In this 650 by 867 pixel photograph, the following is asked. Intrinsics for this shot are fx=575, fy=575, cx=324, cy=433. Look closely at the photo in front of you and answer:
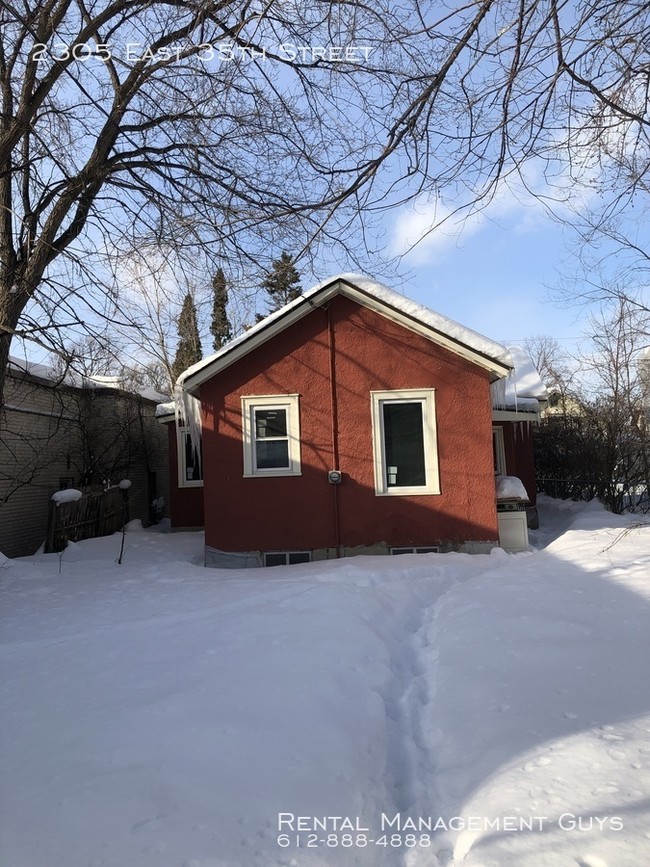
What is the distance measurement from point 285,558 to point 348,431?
2.49 m

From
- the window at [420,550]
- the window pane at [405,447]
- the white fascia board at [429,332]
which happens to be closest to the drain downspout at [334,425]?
the white fascia board at [429,332]

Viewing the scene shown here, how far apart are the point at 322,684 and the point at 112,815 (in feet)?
5.59

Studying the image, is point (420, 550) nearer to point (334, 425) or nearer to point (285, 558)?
point (285, 558)

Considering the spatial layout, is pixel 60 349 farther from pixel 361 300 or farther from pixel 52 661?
pixel 361 300

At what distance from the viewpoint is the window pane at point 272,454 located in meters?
10.2

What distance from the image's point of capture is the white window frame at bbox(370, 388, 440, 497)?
9906 millimetres

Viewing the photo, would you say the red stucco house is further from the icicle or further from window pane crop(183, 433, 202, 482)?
window pane crop(183, 433, 202, 482)

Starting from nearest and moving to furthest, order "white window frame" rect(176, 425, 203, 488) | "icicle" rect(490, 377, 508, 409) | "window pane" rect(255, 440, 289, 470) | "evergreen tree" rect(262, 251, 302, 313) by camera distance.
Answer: "evergreen tree" rect(262, 251, 302, 313) → "window pane" rect(255, 440, 289, 470) → "icicle" rect(490, 377, 508, 409) → "white window frame" rect(176, 425, 203, 488)

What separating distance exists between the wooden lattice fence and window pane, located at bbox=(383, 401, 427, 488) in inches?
273

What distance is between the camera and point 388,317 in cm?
1004

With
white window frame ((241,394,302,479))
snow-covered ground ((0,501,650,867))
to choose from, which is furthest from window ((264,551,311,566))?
snow-covered ground ((0,501,650,867))

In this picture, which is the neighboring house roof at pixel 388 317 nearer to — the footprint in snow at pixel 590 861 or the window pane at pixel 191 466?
the window pane at pixel 191 466

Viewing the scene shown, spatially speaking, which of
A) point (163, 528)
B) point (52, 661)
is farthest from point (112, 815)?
point (163, 528)

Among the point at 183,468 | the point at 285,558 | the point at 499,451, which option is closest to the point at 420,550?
the point at 285,558
